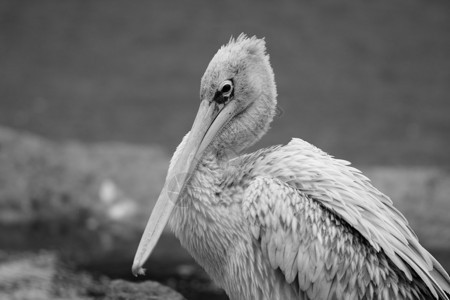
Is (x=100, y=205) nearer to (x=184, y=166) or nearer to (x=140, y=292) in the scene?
(x=140, y=292)

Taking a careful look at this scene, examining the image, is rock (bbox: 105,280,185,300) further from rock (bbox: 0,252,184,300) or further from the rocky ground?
the rocky ground

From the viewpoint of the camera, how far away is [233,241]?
14.0ft

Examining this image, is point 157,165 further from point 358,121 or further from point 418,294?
point 418,294

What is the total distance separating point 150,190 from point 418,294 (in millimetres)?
4036

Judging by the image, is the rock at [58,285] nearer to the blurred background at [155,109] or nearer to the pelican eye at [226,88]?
the blurred background at [155,109]

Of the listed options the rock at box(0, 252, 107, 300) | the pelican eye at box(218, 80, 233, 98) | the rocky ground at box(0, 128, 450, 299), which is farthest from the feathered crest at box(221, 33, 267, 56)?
the rocky ground at box(0, 128, 450, 299)

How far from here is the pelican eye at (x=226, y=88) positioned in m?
4.44

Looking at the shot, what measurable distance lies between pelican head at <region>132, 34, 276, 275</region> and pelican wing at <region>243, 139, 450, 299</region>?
44 cm

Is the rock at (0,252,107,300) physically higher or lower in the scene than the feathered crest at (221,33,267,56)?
lower

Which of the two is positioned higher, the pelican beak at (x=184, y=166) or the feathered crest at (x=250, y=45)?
the feathered crest at (x=250, y=45)

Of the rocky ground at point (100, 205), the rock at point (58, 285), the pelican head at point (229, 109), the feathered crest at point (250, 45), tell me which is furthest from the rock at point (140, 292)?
the feathered crest at point (250, 45)

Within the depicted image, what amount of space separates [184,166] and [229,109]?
19.4 inches

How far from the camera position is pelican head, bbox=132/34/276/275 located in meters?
4.38

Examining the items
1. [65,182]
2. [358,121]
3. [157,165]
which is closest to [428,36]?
[358,121]
